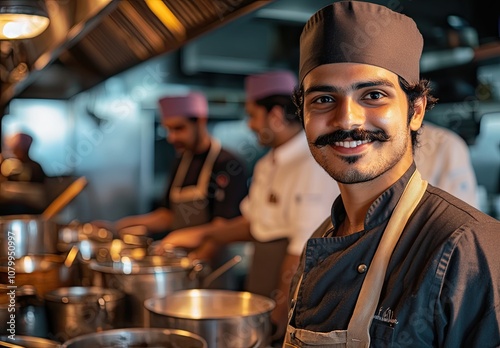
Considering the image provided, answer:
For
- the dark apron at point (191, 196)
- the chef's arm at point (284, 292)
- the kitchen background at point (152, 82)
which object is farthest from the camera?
the dark apron at point (191, 196)

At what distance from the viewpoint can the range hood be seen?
2051mm

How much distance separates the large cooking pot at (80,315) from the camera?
161 cm

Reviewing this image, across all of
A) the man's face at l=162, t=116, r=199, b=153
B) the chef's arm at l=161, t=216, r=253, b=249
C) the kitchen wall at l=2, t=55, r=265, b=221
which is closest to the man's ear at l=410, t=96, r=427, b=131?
the chef's arm at l=161, t=216, r=253, b=249

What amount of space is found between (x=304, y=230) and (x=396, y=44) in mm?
1294

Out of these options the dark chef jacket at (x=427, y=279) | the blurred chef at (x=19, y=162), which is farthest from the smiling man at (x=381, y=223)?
the blurred chef at (x=19, y=162)

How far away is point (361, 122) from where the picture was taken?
1.15 meters

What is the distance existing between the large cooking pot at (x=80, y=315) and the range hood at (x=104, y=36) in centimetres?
80

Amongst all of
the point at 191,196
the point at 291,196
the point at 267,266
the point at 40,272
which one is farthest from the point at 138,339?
the point at 191,196

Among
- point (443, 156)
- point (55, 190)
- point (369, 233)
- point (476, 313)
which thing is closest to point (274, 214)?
point (443, 156)

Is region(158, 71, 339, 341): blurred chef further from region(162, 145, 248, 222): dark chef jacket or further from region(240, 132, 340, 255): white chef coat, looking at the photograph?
region(162, 145, 248, 222): dark chef jacket

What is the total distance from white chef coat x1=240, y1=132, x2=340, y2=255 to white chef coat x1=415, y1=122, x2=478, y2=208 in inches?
14.2

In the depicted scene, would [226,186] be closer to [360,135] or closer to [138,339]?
[138,339]

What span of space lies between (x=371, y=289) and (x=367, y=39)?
1.43 ft

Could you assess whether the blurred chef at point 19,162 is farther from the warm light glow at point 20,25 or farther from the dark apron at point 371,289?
the dark apron at point 371,289
